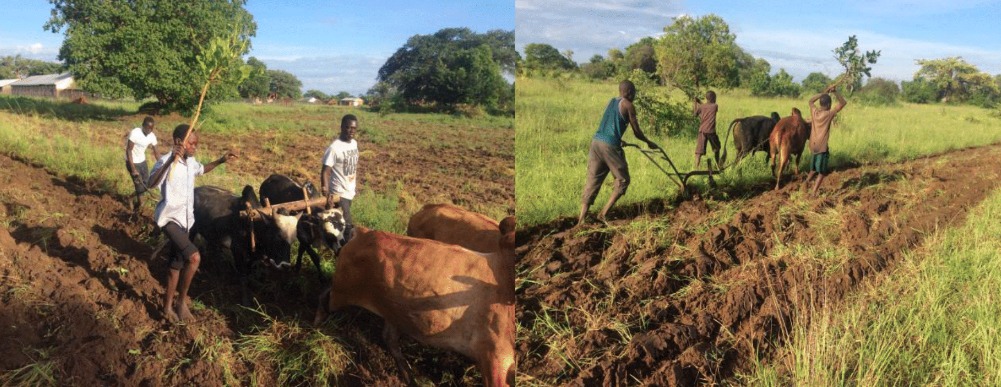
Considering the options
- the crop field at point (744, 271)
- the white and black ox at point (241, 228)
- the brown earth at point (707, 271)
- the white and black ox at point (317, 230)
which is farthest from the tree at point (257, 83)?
the brown earth at point (707, 271)

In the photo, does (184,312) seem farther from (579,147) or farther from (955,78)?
(955,78)

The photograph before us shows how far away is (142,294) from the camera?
15.2 ft

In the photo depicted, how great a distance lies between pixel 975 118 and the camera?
28.7 ft

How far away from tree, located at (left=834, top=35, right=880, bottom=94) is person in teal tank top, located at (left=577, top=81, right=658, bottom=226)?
3.81 m

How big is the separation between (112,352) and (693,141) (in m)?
4.83

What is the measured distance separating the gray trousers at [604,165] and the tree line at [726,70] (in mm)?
571

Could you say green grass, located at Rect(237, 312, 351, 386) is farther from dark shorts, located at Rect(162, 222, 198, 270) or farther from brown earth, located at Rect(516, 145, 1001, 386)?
brown earth, located at Rect(516, 145, 1001, 386)

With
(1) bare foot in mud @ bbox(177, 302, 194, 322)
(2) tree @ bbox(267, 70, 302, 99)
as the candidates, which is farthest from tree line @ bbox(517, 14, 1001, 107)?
(2) tree @ bbox(267, 70, 302, 99)

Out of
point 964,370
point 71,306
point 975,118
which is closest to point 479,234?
point 71,306

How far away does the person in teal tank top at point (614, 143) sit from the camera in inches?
177

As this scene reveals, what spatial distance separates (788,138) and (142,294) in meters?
5.97

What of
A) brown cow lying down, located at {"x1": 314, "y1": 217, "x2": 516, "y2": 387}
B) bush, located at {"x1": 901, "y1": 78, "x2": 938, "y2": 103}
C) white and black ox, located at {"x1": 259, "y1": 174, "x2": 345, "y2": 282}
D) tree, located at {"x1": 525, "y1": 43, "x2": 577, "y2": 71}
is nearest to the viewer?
brown cow lying down, located at {"x1": 314, "y1": 217, "x2": 516, "y2": 387}

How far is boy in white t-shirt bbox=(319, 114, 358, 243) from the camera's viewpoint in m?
5.44

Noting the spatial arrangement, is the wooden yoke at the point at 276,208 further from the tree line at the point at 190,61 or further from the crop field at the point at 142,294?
the tree line at the point at 190,61
